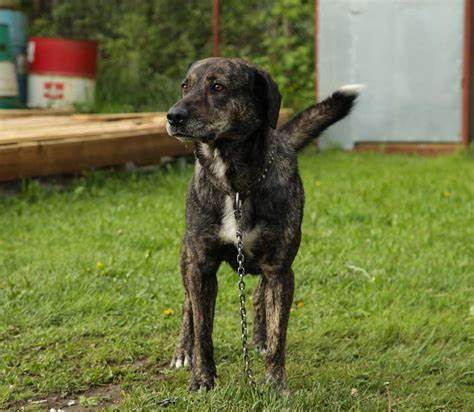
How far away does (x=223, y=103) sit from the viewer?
372 cm

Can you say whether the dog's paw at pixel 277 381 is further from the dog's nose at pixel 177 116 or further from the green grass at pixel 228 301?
the dog's nose at pixel 177 116

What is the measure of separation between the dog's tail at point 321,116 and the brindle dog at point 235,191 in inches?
18.4

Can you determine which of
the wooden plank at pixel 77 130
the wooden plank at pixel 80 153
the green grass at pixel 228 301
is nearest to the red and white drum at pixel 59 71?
the wooden plank at pixel 77 130

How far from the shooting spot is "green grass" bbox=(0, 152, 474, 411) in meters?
4.14

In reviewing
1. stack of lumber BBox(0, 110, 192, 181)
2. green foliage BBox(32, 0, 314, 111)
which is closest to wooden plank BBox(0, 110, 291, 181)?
stack of lumber BBox(0, 110, 192, 181)

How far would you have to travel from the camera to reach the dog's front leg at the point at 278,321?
13.0 ft

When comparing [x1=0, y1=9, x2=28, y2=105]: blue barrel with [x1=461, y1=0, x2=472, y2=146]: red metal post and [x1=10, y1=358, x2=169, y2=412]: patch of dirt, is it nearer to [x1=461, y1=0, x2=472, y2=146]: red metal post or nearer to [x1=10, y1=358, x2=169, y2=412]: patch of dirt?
[x1=461, y1=0, x2=472, y2=146]: red metal post

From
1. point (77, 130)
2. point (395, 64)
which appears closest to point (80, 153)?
point (77, 130)

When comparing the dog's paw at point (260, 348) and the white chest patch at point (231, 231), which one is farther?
the dog's paw at point (260, 348)

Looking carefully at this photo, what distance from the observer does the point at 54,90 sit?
1151 cm

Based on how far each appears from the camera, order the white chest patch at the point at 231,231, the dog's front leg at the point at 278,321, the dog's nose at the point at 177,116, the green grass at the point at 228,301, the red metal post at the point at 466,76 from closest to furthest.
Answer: the dog's nose at the point at 177,116 → the white chest patch at the point at 231,231 → the dog's front leg at the point at 278,321 → the green grass at the point at 228,301 → the red metal post at the point at 466,76

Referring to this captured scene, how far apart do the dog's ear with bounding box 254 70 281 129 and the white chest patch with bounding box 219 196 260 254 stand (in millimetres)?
394

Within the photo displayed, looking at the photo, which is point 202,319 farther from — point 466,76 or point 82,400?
point 466,76

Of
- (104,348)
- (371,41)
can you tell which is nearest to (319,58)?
(371,41)
